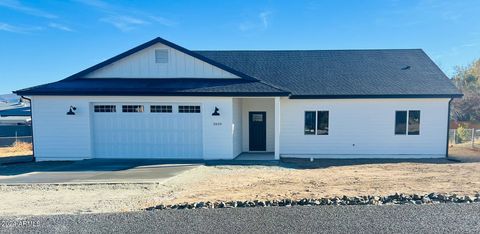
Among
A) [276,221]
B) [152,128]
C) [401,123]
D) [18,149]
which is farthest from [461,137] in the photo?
[18,149]

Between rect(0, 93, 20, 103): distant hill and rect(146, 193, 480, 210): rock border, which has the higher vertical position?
rect(0, 93, 20, 103): distant hill

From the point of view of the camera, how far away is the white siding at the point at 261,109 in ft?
48.8

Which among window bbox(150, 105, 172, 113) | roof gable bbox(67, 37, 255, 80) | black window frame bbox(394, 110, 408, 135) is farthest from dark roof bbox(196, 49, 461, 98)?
window bbox(150, 105, 172, 113)

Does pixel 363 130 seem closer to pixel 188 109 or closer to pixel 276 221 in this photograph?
pixel 188 109

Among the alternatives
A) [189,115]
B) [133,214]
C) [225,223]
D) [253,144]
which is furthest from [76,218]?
[253,144]

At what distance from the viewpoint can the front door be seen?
15.1 metres

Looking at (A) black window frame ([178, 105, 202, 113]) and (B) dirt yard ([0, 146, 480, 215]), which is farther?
(A) black window frame ([178, 105, 202, 113])

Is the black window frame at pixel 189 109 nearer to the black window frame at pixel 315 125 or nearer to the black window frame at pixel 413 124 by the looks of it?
the black window frame at pixel 315 125

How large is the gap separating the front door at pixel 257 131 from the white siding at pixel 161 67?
9.02 feet

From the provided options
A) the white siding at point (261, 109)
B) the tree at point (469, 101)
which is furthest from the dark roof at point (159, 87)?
the tree at point (469, 101)

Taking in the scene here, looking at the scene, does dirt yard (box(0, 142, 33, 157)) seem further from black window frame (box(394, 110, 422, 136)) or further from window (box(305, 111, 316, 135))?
black window frame (box(394, 110, 422, 136))

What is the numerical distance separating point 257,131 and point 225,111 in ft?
10.7

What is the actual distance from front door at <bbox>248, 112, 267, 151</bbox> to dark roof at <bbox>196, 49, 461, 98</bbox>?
72.9 inches

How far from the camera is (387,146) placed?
1359 centimetres
